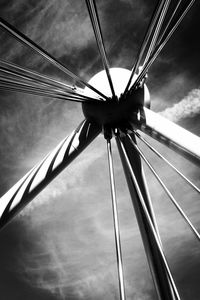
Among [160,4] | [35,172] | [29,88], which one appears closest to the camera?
[160,4]

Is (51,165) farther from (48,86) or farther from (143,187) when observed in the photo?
(143,187)

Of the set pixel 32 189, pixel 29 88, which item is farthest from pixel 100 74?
pixel 32 189

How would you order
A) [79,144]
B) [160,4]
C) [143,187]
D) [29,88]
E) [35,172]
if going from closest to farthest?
[160,4], [29,88], [35,172], [79,144], [143,187]

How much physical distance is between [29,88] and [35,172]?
3502 millimetres

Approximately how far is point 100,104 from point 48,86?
2.98 metres

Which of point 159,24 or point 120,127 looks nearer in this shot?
point 159,24

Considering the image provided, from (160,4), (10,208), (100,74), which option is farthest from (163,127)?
(10,208)

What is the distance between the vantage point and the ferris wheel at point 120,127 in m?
8.89

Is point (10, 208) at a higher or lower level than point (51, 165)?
lower

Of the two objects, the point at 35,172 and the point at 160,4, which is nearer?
the point at 160,4

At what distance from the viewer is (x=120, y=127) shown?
498 inches

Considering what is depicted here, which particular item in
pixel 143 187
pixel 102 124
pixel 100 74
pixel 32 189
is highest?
pixel 100 74

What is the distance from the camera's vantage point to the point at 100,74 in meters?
13.8

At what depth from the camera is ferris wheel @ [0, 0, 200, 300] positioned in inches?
350
